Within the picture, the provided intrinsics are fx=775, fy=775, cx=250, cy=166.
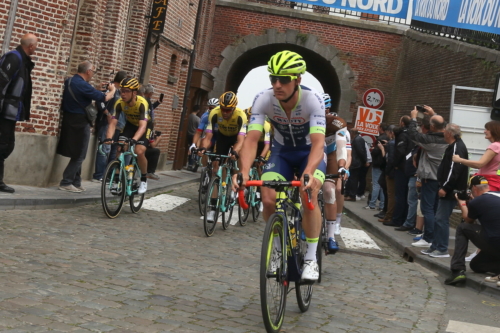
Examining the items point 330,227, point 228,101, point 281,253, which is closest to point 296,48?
point 228,101

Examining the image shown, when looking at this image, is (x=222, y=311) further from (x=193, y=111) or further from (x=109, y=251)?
(x=193, y=111)

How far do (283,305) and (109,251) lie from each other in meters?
3.09

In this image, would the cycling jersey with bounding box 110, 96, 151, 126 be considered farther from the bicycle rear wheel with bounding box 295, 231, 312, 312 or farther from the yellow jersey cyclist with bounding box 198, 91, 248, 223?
the bicycle rear wheel with bounding box 295, 231, 312, 312

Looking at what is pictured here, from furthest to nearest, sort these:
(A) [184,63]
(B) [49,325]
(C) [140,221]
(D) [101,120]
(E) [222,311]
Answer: (A) [184,63] → (D) [101,120] → (C) [140,221] → (E) [222,311] → (B) [49,325]

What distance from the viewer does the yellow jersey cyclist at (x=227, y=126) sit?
11.9m

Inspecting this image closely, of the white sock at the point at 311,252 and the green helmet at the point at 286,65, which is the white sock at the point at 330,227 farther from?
the green helmet at the point at 286,65

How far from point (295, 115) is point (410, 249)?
5956 mm

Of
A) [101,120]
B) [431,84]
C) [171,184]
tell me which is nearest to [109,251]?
[101,120]

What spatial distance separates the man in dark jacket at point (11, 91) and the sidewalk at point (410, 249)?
19.3ft

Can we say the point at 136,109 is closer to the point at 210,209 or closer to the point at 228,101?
the point at 228,101

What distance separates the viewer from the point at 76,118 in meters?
13.0

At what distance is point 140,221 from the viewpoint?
11148 mm

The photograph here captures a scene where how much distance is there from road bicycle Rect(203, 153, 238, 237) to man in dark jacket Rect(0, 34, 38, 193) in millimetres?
2826

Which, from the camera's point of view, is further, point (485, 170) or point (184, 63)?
point (184, 63)
